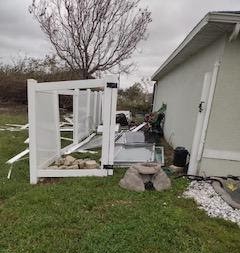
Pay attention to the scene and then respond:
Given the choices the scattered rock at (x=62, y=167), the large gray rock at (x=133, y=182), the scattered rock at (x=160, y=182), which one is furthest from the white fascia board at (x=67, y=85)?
the scattered rock at (x=160, y=182)

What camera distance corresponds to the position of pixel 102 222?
3.48m

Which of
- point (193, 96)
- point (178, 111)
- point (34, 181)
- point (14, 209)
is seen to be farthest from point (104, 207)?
point (178, 111)

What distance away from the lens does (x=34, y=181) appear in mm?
4914

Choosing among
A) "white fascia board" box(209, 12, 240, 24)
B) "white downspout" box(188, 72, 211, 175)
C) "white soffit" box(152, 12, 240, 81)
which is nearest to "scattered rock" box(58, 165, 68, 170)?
"white downspout" box(188, 72, 211, 175)

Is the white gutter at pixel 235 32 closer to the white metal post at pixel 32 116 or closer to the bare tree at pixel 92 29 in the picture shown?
the white metal post at pixel 32 116

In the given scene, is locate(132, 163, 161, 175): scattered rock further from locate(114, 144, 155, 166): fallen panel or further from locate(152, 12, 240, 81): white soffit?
locate(152, 12, 240, 81): white soffit

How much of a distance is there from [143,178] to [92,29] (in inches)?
582

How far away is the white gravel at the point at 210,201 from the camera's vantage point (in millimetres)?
3883

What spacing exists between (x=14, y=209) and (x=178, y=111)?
5860mm

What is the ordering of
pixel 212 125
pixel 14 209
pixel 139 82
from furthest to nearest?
pixel 139 82 → pixel 212 125 → pixel 14 209

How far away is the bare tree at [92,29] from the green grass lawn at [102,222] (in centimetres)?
1442

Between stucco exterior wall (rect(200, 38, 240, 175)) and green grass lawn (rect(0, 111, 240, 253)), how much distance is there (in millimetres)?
985

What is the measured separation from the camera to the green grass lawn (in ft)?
9.82

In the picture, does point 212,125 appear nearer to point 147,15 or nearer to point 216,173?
point 216,173
